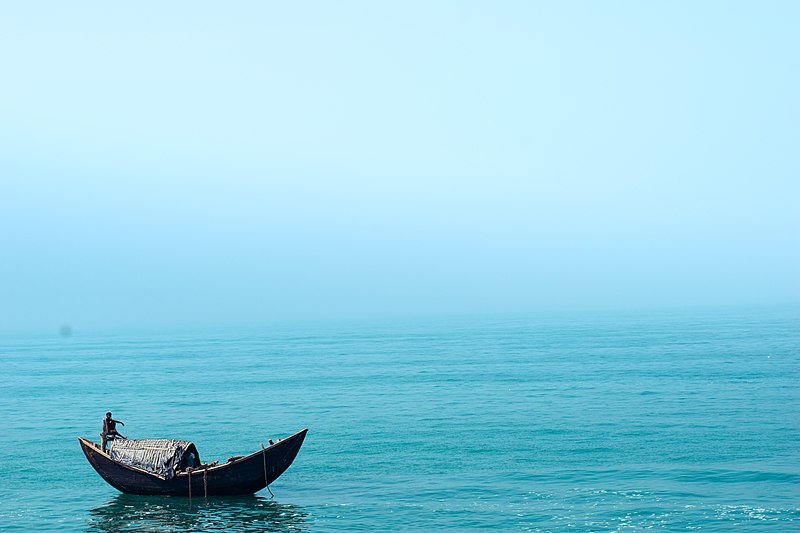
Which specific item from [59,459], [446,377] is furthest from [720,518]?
[446,377]

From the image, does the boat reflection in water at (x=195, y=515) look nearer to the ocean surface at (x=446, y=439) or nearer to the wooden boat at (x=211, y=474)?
the ocean surface at (x=446, y=439)

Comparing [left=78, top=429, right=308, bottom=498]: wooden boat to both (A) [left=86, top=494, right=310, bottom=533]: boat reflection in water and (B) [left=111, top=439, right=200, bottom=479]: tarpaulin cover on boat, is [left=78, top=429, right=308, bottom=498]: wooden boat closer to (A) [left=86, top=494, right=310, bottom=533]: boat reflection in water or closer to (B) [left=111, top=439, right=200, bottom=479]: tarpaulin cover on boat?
(B) [left=111, top=439, right=200, bottom=479]: tarpaulin cover on boat

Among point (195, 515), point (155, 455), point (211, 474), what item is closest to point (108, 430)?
point (155, 455)

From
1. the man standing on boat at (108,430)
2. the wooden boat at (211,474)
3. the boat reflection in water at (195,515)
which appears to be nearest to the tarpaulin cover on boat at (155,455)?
the wooden boat at (211,474)

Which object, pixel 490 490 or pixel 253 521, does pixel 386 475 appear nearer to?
pixel 490 490

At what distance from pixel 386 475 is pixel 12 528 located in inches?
784

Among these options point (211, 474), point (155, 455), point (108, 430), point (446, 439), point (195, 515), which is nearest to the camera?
point (195, 515)

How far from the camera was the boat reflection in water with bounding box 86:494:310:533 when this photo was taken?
126 ft

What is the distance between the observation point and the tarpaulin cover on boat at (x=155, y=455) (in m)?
42.2

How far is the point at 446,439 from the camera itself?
59000 mm

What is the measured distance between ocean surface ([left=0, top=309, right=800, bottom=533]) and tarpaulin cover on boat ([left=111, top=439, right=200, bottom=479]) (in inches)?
75.0

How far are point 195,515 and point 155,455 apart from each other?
4273 mm

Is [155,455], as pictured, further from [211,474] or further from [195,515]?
[195,515]

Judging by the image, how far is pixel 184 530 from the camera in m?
38.0
